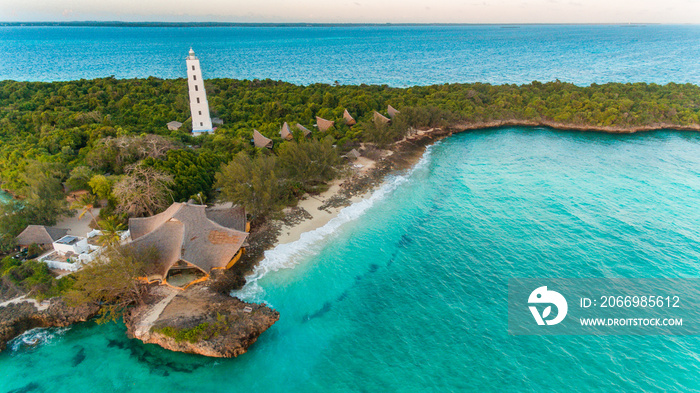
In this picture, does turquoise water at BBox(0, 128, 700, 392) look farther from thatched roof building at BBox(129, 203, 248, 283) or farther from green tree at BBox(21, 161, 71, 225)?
green tree at BBox(21, 161, 71, 225)

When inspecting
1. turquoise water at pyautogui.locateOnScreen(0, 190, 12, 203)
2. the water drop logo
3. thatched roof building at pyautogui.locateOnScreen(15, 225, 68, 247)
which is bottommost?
the water drop logo

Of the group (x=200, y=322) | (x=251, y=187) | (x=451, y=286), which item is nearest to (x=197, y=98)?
(x=251, y=187)

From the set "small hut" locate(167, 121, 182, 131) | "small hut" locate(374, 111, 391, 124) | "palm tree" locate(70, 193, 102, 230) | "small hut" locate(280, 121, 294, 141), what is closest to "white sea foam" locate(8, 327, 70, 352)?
"palm tree" locate(70, 193, 102, 230)

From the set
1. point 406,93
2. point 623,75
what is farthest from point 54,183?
point 623,75

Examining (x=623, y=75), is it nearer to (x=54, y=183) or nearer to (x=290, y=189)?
(x=290, y=189)

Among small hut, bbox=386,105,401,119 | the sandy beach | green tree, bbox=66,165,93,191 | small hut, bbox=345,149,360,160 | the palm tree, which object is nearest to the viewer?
the palm tree
